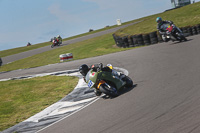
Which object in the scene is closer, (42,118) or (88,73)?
(42,118)

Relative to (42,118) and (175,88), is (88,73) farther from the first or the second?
(175,88)

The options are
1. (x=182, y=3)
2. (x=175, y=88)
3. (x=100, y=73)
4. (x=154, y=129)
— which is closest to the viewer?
(x=154, y=129)

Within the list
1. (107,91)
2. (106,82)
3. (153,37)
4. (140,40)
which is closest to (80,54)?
(140,40)

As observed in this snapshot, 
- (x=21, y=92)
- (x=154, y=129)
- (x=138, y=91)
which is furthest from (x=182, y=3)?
(x=154, y=129)

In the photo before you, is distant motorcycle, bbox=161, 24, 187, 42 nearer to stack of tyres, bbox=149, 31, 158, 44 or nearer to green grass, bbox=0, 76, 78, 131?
stack of tyres, bbox=149, 31, 158, 44

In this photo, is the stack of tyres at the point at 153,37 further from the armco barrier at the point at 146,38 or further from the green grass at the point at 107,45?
the green grass at the point at 107,45

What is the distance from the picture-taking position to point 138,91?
7.74m

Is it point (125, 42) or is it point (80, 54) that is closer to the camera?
point (125, 42)

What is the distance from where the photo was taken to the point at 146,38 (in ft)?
64.5

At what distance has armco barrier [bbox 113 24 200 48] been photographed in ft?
59.4

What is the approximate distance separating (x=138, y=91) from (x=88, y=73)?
1.49m

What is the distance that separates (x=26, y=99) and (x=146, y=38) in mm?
10796

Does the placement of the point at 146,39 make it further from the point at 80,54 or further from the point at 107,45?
the point at 80,54

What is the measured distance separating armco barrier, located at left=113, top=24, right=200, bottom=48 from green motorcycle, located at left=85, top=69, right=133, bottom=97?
10.3 meters
